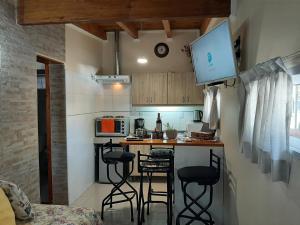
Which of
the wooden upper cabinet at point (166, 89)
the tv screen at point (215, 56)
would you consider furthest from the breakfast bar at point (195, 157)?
the wooden upper cabinet at point (166, 89)

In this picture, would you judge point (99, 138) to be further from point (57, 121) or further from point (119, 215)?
point (119, 215)

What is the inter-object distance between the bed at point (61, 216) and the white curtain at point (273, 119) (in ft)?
5.05

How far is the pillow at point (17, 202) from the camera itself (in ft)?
7.34

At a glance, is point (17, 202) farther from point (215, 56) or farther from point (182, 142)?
point (215, 56)

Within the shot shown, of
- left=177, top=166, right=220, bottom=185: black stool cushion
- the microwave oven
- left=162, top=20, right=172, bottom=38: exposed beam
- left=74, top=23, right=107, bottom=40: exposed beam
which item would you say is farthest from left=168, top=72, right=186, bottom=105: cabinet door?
left=177, top=166, right=220, bottom=185: black stool cushion

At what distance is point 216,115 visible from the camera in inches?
155

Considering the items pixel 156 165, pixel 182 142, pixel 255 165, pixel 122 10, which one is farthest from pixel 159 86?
pixel 255 165

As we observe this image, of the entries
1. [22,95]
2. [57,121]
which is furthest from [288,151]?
[57,121]

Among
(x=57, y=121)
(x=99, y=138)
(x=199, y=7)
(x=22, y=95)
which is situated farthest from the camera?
(x=99, y=138)

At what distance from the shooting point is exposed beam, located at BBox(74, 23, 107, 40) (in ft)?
16.0

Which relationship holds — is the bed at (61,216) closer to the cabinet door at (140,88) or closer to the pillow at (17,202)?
the pillow at (17,202)

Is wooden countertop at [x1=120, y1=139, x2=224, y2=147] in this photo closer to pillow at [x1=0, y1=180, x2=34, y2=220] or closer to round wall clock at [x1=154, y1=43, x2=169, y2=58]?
pillow at [x1=0, y1=180, x2=34, y2=220]

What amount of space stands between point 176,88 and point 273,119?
403 cm

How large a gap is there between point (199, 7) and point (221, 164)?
1914mm
